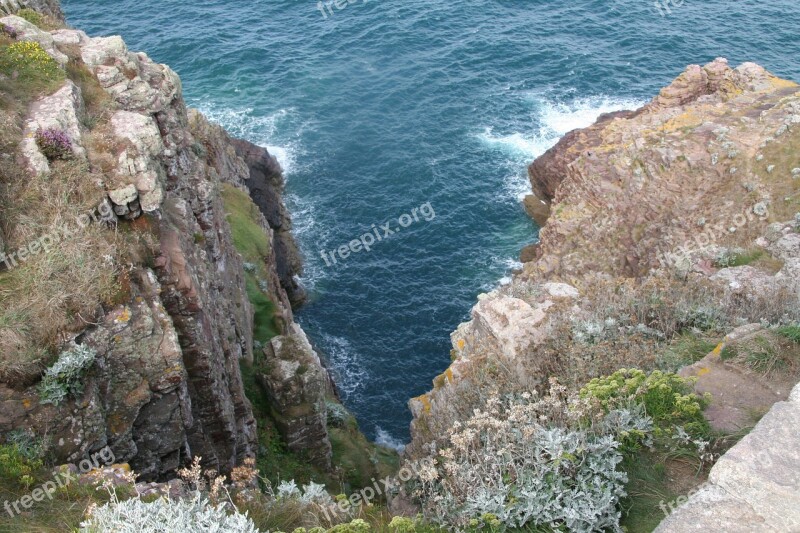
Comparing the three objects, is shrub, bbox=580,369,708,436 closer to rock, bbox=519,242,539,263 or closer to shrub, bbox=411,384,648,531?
shrub, bbox=411,384,648,531

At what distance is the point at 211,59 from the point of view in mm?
73500

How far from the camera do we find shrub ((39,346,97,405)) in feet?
55.5

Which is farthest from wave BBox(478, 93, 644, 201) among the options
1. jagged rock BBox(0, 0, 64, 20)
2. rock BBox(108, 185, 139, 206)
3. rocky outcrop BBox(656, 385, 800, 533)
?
rocky outcrop BBox(656, 385, 800, 533)

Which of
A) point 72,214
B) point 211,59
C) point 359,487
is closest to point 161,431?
point 72,214

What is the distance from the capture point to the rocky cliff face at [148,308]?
59.6ft

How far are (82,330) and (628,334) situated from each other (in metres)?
16.2

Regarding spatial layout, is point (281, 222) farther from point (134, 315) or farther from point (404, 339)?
point (134, 315)

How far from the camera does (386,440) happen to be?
41.4m

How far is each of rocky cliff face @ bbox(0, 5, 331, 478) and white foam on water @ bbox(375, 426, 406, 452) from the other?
993 centimetres

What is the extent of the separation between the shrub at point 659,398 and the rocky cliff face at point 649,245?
2288mm

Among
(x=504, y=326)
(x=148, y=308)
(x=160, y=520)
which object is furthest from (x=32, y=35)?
(x=160, y=520)

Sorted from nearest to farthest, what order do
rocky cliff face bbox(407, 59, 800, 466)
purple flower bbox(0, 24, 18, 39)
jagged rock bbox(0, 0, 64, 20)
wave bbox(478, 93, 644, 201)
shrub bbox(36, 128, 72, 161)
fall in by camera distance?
rocky cliff face bbox(407, 59, 800, 466) → shrub bbox(36, 128, 72, 161) → purple flower bbox(0, 24, 18, 39) → jagged rock bbox(0, 0, 64, 20) → wave bbox(478, 93, 644, 201)

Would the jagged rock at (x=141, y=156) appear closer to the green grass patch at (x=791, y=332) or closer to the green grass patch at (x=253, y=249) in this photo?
the green grass patch at (x=253, y=249)

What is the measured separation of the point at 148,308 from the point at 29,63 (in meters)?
12.2
